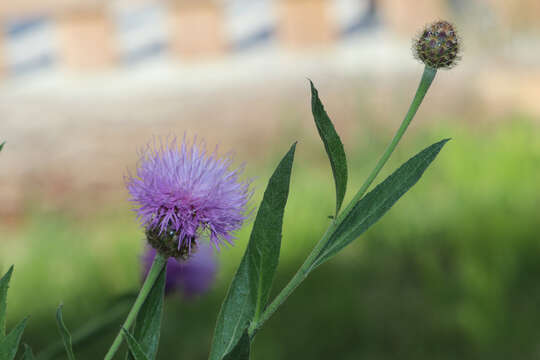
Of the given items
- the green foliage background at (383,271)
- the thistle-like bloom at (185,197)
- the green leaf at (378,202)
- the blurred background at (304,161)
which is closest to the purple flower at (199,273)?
the blurred background at (304,161)

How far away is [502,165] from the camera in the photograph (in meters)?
3.50

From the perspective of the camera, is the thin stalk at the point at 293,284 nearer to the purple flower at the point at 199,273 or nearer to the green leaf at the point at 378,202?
the green leaf at the point at 378,202

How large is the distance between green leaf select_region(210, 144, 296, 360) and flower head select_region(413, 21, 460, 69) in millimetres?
124

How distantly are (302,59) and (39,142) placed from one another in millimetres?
2178

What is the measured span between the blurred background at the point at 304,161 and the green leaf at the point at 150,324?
0.18 metres

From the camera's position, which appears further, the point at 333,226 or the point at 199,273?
the point at 199,273

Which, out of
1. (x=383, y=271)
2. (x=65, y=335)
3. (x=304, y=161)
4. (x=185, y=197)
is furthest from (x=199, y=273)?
(x=304, y=161)

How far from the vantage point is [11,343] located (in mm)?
464

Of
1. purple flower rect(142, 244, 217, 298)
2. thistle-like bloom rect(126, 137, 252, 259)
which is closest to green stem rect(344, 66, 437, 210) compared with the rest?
thistle-like bloom rect(126, 137, 252, 259)

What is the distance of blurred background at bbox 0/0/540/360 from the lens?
8.84ft

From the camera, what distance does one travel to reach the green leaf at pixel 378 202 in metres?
0.51

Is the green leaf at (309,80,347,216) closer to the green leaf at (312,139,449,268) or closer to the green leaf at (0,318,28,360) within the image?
the green leaf at (312,139,449,268)

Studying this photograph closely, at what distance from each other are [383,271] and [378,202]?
253 centimetres

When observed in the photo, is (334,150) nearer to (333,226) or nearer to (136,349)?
(333,226)
